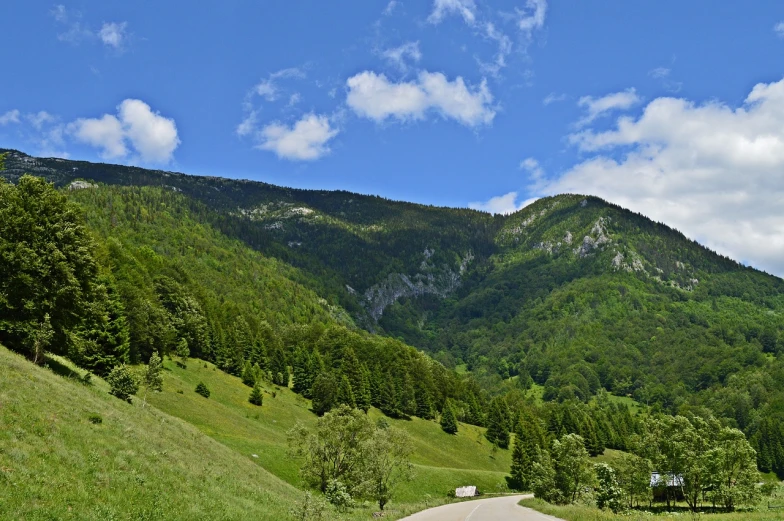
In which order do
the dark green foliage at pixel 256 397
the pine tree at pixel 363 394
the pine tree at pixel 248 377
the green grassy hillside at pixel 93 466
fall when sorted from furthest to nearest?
the pine tree at pixel 363 394, the pine tree at pixel 248 377, the dark green foliage at pixel 256 397, the green grassy hillside at pixel 93 466

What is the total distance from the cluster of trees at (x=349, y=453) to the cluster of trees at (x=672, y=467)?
20703 millimetres

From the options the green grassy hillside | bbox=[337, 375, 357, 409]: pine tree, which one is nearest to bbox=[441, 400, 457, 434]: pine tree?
bbox=[337, 375, 357, 409]: pine tree

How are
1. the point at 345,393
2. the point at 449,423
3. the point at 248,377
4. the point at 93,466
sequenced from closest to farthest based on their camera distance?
the point at 93,466
the point at 248,377
the point at 345,393
the point at 449,423

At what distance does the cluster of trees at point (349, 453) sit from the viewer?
5250cm

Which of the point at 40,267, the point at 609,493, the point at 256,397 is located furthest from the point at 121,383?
the point at 256,397

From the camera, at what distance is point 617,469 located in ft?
258

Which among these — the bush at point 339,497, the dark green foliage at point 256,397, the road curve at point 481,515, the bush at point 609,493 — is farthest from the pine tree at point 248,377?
the bush at point 609,493

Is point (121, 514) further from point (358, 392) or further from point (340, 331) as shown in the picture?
point (340, 331)

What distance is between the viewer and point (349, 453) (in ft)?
178

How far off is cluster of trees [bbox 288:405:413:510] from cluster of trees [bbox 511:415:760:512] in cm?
2070

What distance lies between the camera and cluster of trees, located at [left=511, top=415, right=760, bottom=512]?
57.8 m

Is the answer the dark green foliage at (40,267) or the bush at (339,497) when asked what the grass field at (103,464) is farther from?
the dark green foliage at (40,267)

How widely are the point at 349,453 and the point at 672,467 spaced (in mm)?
38796

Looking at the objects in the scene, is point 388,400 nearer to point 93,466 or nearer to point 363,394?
point 363,394
